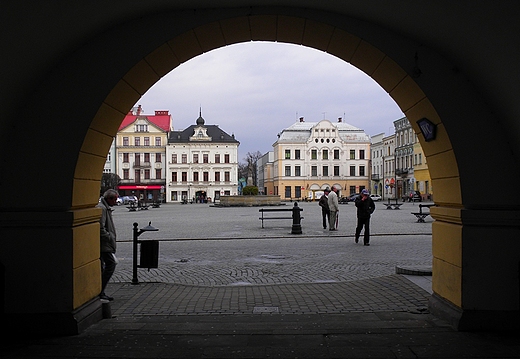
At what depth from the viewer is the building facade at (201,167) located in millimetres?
84250

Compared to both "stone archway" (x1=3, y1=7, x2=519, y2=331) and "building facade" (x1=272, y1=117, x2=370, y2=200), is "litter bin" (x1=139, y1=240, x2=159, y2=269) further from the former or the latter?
"building facade" (x1=272, y1=117, x2=370, y2=200)

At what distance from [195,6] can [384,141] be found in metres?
84.8

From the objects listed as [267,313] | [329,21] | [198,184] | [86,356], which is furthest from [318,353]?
[198,184]

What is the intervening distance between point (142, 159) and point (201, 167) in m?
9.85

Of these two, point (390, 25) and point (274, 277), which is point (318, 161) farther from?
point (390, 25)

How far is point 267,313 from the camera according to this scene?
676 cm

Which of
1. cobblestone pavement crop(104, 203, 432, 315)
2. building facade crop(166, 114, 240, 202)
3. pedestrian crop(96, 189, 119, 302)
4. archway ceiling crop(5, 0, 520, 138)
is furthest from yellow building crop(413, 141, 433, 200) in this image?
archway ceiling crop(5, 0, 520, 138)

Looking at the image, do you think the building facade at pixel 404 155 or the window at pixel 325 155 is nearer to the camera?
the building facade at pixel 404 155

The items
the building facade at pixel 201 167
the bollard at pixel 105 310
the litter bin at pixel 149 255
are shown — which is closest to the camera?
the bollard at pixel 105 310

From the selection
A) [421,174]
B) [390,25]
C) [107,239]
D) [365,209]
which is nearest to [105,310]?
[107,239]

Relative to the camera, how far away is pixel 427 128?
6.34 m

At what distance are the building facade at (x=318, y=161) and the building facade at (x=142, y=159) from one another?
65.3ft

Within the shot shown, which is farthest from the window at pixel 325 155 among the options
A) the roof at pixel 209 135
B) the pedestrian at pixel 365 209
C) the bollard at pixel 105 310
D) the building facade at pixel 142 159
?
the bollard at pixel 105 310

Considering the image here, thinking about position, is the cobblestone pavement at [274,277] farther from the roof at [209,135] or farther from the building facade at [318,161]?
the building facade at [318,161]
